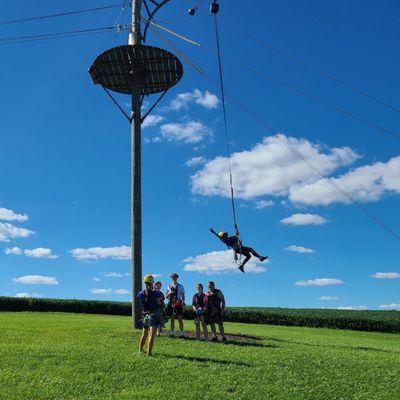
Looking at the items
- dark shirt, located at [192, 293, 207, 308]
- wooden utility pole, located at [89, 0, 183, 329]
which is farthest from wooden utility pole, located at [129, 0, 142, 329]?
dark shirt, located at [192, 293, 207, 308]

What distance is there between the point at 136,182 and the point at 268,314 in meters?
24.7

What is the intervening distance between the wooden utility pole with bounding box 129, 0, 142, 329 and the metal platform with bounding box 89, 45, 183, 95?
1.78 ft

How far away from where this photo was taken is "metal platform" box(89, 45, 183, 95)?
845 inches

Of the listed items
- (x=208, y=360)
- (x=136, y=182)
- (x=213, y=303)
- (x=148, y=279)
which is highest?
(x=136, y=182)

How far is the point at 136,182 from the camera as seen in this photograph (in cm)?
2130

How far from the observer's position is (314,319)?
138 feet

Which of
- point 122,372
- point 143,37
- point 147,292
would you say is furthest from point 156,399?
point 143,37

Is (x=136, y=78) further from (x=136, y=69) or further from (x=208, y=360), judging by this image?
(x=208, y=360)

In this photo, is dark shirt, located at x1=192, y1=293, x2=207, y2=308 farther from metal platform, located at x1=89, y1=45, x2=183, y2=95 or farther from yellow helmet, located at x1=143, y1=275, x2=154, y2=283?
metal platform, located at x1=89, y1=45, x2=183, y2=95

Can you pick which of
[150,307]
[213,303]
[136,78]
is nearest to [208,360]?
[150,307]

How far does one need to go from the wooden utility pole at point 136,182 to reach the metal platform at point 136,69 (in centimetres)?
54

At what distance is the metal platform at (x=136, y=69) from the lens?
2147cm

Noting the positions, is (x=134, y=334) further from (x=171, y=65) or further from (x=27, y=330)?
(x=171, y=65)

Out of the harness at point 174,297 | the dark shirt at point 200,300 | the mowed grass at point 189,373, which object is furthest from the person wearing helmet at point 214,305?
the mowed grass at point 189,373
